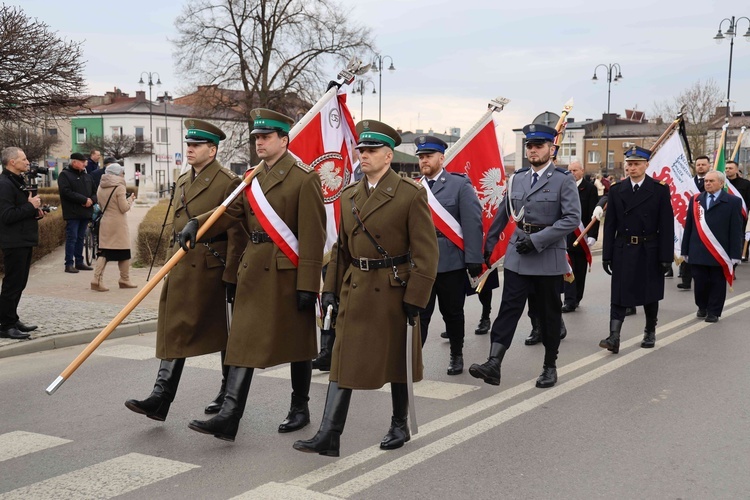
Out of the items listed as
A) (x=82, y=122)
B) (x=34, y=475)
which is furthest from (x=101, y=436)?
(x=82, y=122)

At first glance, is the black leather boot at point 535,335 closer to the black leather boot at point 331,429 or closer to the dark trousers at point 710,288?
the dark trousers at point 710,288

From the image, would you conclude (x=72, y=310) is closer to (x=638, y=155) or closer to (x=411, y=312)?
(x=411, y=312)

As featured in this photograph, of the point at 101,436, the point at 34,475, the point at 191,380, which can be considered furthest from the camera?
the point at 191,380

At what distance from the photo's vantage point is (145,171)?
91750 millimetres

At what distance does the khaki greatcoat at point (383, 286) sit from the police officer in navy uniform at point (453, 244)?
7.29 ft

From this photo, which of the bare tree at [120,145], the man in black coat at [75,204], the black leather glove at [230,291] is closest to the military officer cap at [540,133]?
the black leather glove at [230,291]

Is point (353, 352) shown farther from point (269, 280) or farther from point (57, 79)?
point (57, 79)

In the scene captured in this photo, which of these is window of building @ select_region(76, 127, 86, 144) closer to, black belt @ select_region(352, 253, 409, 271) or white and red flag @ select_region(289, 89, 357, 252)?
white and red flag @ select_region(289, 89, 357, 252)

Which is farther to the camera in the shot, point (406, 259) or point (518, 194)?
point (518, 194)

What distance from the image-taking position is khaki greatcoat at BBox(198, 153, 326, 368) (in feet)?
18.0

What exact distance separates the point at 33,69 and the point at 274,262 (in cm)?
1029

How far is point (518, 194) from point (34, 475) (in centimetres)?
440

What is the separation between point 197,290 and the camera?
591 centimetres

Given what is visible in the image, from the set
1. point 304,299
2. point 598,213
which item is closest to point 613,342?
point 598,213
